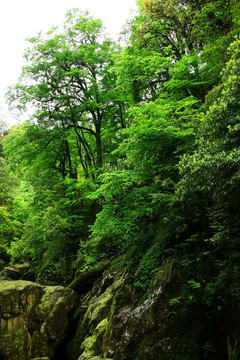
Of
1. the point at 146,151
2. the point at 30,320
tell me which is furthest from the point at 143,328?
the point at 30,320

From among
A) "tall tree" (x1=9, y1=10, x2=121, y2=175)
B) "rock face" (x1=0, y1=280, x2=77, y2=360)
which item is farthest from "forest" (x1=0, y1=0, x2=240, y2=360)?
"rock face" (x1=0, y1=280, x2=77, y2=360)

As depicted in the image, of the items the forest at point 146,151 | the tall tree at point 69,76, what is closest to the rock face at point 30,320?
the forest at point 146,151

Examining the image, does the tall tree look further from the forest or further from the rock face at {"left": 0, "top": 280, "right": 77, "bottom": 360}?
the rock face at {"left": 0, "top": 280, "right": 77, "bottom": 360}

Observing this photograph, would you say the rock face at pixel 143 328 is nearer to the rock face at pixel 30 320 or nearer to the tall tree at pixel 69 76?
the rock face at pixel 30 320

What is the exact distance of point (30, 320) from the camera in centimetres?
940

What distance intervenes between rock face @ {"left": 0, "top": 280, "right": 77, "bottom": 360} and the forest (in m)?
2.00

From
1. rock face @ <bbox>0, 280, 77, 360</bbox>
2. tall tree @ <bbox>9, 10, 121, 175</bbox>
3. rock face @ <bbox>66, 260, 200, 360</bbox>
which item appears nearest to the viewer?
→ rock face @ <bbox>66, 260, 200, 360</bbox>

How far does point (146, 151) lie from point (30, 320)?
819cm

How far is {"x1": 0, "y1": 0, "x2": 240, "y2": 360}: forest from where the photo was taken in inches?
195

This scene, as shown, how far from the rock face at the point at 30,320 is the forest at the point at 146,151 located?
200cm

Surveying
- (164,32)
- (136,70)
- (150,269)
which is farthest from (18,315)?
(164,32)

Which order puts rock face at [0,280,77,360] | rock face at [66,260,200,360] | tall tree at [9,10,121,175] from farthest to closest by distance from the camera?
tall tree at [9,10,121,175] < rock face at [0,280,77,360] < rock face at [66,260,200,360]

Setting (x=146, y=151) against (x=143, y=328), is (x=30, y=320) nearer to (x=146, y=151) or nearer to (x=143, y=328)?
(x=143, y=328)

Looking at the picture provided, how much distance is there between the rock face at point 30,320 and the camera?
886 centimetres
